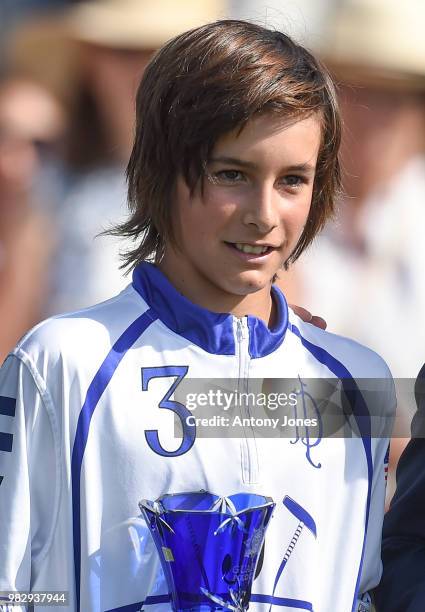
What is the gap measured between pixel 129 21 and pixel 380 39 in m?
0.80

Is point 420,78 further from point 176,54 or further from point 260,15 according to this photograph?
point 176,54

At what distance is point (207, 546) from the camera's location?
1770 millimetres

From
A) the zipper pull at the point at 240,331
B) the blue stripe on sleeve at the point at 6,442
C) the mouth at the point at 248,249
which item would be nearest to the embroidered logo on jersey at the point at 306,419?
the zipper pull at the point at 240,331

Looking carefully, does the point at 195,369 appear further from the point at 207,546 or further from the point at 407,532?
the point at 407,532

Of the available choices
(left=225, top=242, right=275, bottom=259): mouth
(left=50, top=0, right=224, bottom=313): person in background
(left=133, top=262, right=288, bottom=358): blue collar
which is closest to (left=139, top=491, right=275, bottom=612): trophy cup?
(left=133, top=262, right=288, bottom=358): blue collar

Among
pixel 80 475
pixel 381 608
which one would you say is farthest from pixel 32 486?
pixel 381 608

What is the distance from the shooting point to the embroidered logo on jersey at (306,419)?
1940 millimetres

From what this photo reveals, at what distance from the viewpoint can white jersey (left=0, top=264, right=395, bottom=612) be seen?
1.80 metres

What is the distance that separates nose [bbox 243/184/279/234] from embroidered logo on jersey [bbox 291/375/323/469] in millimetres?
289

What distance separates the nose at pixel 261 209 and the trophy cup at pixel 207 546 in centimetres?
42

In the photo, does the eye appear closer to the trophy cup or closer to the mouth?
the mouth

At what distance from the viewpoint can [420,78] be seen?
3.86m

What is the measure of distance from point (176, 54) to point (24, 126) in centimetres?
166

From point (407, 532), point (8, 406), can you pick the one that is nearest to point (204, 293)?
point (8, 406)
